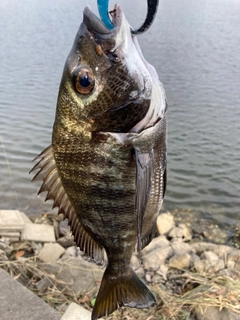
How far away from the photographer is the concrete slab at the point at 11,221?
229 inches

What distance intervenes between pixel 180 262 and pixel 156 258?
36 centimetres

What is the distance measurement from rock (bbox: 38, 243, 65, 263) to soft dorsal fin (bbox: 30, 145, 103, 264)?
3.40 metres

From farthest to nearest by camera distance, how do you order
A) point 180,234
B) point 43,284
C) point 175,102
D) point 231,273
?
point 175,102, point 180,234, point 231,273, point 43,284

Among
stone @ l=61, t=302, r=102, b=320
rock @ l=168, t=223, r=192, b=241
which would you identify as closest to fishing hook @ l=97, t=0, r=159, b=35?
stone @ l=61, t=302, r=102, b=320

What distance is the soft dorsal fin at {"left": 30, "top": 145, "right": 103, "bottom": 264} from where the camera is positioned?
197 cm

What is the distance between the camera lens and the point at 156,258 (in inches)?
223

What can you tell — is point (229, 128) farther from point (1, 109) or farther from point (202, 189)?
point (1, 109)

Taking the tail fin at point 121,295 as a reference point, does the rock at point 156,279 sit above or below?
below

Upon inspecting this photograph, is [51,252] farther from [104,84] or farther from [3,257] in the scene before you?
[104,84]

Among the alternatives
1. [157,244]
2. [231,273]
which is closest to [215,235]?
[157,244]

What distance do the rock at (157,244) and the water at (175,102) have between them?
1.48 meters

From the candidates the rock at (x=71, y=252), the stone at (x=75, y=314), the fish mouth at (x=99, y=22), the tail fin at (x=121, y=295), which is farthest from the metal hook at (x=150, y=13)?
the rock at (x=71, y=252)

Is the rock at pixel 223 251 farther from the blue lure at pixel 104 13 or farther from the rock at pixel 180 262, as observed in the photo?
the blue lure at pixel 104 13

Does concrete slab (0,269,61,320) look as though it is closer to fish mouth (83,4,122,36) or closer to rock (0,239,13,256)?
rock (0,239,13,256)
